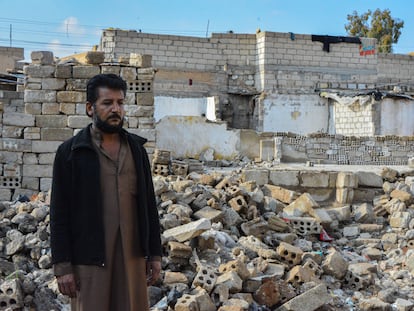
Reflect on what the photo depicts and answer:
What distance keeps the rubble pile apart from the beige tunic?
5.81ft

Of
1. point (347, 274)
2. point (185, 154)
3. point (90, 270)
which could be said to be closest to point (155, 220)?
point (90, 270)

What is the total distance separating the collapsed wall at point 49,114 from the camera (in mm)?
9320

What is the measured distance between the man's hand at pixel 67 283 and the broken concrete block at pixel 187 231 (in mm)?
3003

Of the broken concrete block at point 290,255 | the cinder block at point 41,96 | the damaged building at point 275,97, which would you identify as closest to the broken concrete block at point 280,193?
the broken concrete block at point 290,255

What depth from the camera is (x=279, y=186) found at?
10.5 metres

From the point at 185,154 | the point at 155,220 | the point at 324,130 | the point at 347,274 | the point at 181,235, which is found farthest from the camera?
the point at 324,130

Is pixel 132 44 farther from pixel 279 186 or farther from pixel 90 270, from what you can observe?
pixel 90 270

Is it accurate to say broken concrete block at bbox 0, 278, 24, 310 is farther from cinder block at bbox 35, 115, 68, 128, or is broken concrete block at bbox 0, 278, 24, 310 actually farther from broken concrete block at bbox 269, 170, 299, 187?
broken concrete block at bbox 269, 170, 299, 187

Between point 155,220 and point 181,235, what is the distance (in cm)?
275

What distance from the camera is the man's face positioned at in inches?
132

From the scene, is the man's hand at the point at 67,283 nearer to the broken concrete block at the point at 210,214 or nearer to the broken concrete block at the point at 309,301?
the broken concrete block at the point at 309,301

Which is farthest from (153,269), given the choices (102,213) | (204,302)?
(204,302)

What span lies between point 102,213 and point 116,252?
239 mm

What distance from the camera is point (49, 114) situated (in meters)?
9.38
